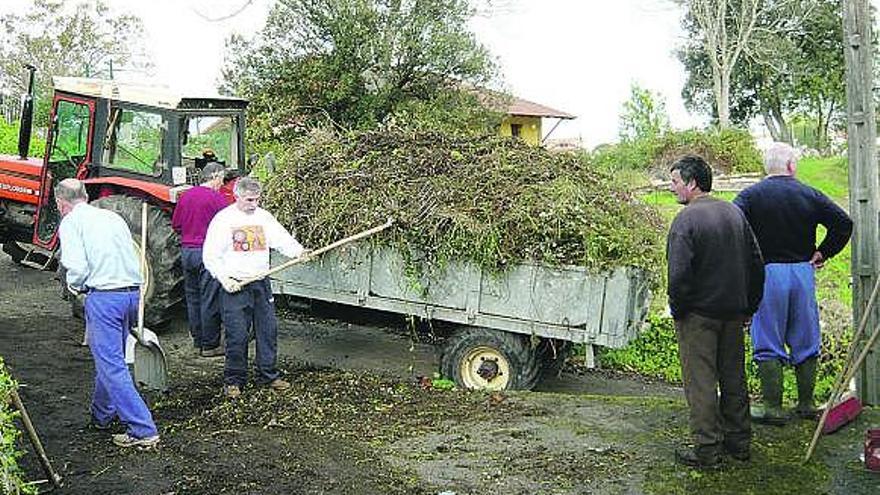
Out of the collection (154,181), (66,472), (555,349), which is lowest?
(66,472)

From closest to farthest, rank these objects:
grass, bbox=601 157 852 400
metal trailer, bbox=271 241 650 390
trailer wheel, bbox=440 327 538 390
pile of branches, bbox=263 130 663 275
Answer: metal trailer, bbox=271 241 650 390 → pile of branches, bbox=263 130 663 275 → trailer wheel, bbox=440 327 538 390 → grass, bbox=601 157 852 400

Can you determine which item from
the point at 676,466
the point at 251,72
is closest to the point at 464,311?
the point at 676,466

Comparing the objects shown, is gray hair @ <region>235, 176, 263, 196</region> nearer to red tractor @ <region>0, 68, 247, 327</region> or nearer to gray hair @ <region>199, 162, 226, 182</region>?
gray hair @ <region>199, 162, 226, 182</region>

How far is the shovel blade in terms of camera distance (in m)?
7.23

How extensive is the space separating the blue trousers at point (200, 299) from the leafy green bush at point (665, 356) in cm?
400

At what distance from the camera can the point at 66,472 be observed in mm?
5684

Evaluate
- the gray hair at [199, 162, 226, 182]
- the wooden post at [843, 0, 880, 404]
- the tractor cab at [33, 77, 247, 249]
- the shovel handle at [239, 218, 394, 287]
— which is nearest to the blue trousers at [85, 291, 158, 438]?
the shovel handle at [239, 218, 394, 287]

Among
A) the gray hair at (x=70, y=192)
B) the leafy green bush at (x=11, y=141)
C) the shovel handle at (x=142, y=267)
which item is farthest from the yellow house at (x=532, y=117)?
the gray hair at (x=70, y=192)

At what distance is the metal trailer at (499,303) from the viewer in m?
7.48

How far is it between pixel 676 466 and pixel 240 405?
10.7 ft

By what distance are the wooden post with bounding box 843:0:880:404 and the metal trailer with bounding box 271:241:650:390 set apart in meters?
1.67

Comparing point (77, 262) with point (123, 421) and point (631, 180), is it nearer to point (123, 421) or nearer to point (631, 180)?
point (123, 421)

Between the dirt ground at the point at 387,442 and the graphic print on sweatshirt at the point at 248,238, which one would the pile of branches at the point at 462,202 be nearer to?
the graphic print on sweatshirt at the point at 248,238

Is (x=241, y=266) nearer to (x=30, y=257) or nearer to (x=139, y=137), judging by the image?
(x=139, y=137)
